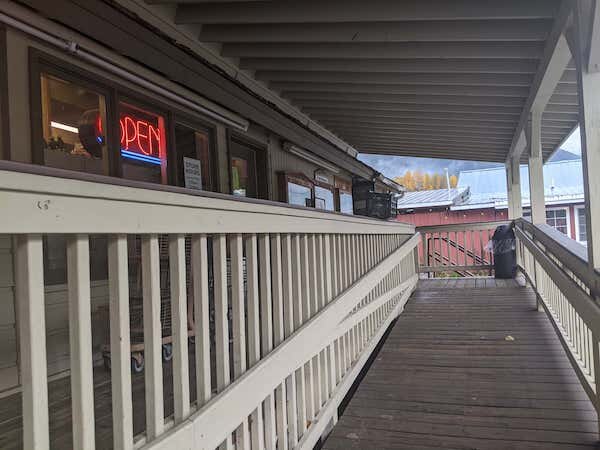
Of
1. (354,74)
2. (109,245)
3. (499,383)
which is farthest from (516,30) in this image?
(109,245)

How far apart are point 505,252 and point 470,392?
475 cm

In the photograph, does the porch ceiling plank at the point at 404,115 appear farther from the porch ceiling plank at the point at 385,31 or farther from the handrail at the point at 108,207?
the handrail at the point at 108,207

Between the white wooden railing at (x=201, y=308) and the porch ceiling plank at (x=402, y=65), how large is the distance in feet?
6.26

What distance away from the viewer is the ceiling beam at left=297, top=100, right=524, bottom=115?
205 inches

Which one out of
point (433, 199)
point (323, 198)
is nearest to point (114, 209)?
point (323, 198)

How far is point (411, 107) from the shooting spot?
5355 mm

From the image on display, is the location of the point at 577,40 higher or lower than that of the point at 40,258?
higher

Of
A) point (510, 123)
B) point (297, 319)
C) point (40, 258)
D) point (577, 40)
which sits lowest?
point (297, 319)

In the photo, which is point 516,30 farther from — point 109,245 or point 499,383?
point 109,245

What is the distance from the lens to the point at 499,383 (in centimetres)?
301

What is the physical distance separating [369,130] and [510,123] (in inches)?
81.6

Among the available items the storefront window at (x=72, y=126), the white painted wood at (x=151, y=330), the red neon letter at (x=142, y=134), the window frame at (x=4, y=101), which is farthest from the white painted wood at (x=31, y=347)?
the red neon letter at (x=142, y=134)

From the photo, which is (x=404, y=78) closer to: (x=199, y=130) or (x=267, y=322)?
(x=199, y=130)

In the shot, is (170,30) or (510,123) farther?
(510,123)
